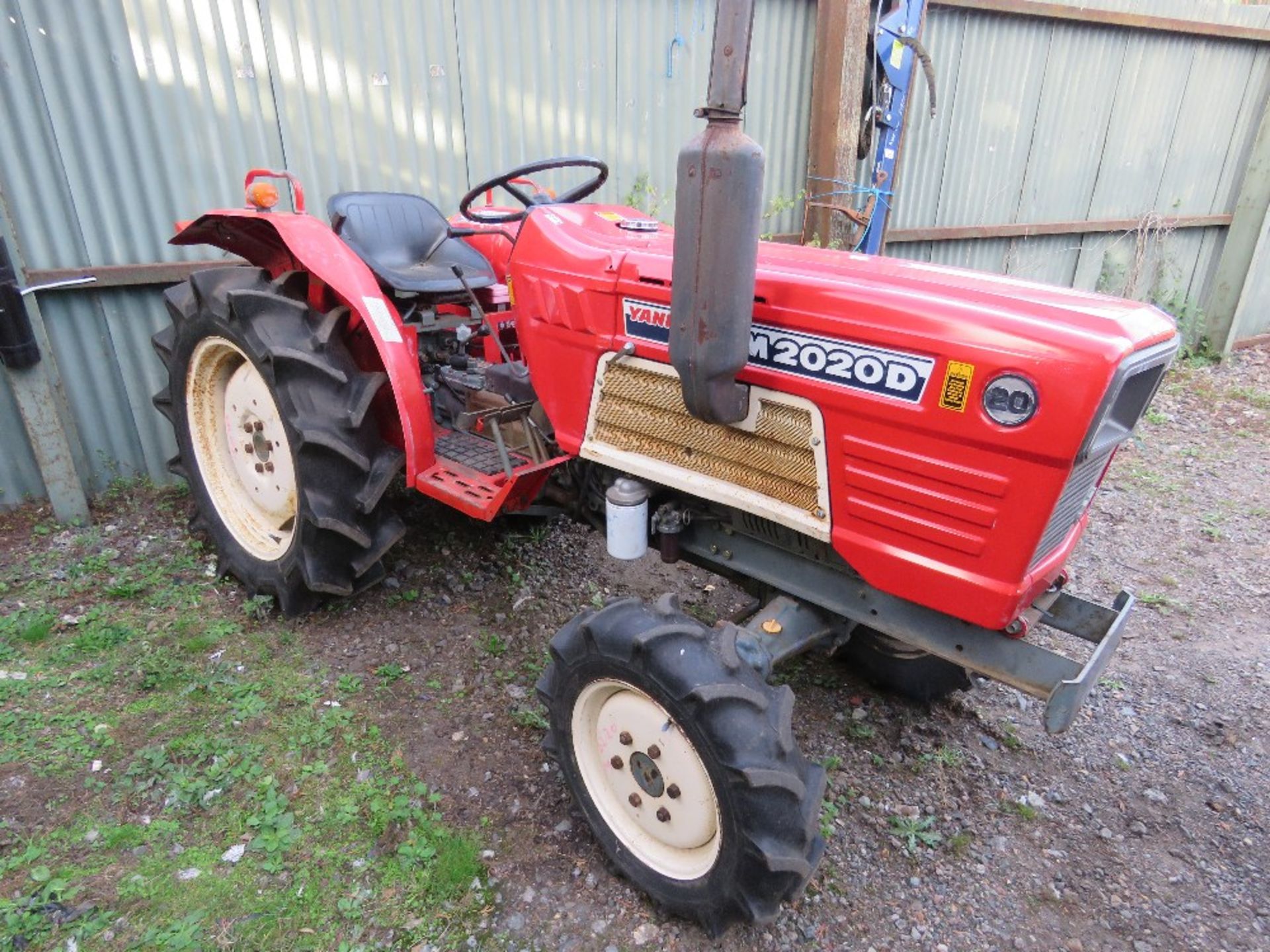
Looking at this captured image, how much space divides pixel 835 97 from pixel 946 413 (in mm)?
4145

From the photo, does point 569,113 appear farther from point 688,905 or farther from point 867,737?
point 688,905

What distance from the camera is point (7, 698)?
2309mm

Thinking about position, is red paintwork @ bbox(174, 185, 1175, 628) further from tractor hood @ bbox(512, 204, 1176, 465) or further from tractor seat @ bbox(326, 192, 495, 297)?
→ tractor seat @ bbox(326, 192, 495, 297)

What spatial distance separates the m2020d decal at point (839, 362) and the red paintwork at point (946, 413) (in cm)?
2

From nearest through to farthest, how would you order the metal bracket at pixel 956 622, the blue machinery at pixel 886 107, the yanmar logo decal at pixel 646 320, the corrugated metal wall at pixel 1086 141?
the metal bracket at pixel 956 622 → the yanmar logo decal at pixel 646 320 → the blue machinery at pixel 886 107 → the corrugated metal wall at pixel 1086 141

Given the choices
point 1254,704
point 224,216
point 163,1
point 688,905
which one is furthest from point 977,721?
point 163,1

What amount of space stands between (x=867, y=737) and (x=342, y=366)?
1980 mm

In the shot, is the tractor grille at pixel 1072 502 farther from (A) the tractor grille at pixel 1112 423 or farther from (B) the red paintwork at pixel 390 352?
(B) the red paintwork at pixel 390 352

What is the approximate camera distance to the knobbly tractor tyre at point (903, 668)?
7.86 feet

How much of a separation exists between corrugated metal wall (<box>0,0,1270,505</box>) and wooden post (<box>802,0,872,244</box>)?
134 mm

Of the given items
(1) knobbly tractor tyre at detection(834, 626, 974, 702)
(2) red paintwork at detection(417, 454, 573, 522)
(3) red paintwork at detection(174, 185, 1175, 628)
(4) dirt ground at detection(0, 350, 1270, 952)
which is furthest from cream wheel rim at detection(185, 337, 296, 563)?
(1) knobbly tractor tyre at detection(834, 626, 974, 702)

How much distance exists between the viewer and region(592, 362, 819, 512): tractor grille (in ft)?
5.82

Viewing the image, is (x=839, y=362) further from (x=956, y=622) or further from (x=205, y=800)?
(x=205, y=800)

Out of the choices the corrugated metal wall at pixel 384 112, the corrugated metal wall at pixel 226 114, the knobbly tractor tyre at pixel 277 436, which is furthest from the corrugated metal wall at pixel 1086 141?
the knobbly tractor tyre at pixel 277 436
